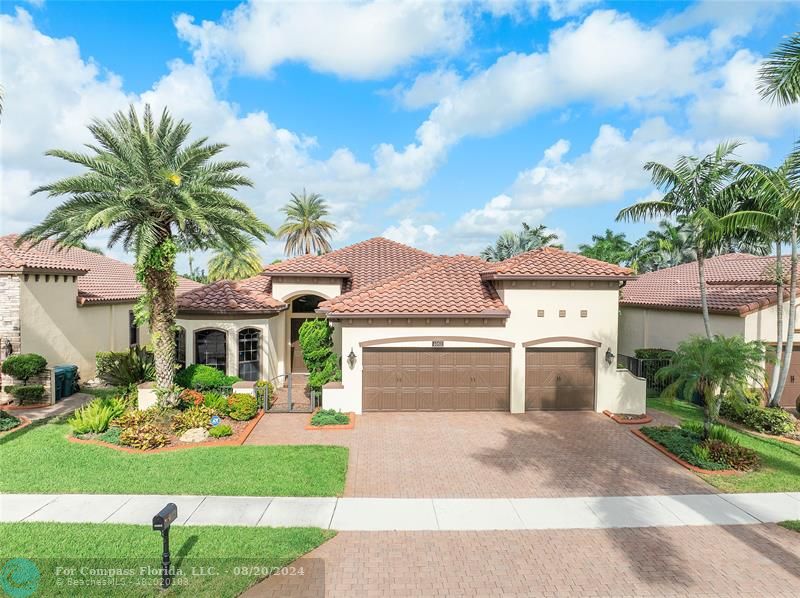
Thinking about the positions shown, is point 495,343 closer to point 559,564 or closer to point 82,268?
point 559,564

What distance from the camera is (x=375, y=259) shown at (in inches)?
938

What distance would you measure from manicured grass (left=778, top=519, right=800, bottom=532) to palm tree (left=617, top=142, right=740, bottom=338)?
8593 millimetres

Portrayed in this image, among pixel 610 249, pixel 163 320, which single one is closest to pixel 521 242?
pixel 610 249

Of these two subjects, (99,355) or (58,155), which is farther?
(99,355)

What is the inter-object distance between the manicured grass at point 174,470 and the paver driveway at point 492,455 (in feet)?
2.55

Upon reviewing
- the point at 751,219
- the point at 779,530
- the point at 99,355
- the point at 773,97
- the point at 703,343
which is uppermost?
the point at 773,97

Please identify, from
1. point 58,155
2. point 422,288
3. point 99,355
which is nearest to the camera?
point 58,155

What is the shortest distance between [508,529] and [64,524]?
26.4 ft

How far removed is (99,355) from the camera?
2042 cm

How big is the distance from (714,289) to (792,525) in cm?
1466

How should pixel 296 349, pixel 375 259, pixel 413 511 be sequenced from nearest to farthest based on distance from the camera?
pixel 413 511 < pixel 296 349 < pixel 375 259

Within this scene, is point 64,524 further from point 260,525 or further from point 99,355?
Answer: point 99,355

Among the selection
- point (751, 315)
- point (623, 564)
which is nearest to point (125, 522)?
point (623, 564)

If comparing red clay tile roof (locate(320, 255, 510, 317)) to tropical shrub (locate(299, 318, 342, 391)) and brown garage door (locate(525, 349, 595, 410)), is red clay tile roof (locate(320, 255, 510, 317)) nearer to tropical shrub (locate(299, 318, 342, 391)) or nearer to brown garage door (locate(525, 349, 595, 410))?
tropical shrub (locate(299, 318, 342, 391))
